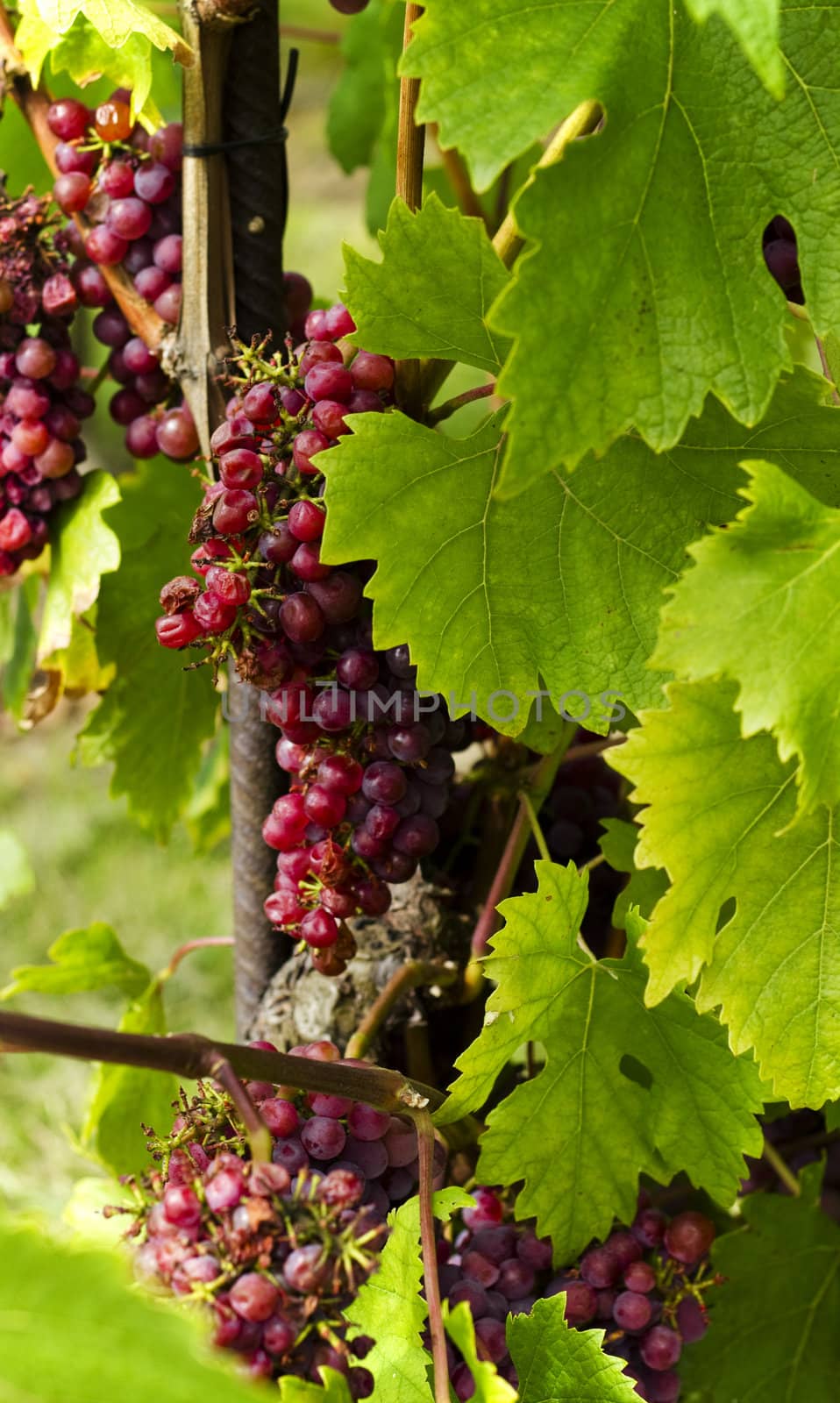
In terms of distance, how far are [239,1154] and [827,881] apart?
28 centimetres

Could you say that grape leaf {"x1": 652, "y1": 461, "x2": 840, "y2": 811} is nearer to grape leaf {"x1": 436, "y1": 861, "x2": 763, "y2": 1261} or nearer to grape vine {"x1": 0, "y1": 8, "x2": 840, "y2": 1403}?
grape vine {"x1": 0, "y1": 8, "x2": 840, "y2": 1403}

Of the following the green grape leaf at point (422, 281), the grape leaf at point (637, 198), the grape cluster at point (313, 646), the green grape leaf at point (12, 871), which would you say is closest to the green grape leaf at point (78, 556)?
the grape cluster at point (313, 646)

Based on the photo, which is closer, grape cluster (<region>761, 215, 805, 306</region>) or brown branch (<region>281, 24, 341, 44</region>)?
grape cluster (<region>761, 215, 805, 306</region>)

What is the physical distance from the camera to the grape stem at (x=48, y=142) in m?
0.76

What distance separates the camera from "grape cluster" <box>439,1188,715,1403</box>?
0.68 m

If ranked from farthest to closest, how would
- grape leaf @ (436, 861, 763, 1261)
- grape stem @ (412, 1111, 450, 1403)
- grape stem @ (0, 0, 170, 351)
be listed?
1. grape stem @ (0, 0, 170, 351)
2. grape leaf @ (436, 861, 763, 1261)
3. grape stem @ (412, 1111, 450, 1403)

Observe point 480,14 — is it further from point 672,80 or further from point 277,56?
point 277,56

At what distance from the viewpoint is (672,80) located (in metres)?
0.53

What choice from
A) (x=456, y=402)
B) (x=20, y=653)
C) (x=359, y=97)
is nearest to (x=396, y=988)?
(x=456, y=402)

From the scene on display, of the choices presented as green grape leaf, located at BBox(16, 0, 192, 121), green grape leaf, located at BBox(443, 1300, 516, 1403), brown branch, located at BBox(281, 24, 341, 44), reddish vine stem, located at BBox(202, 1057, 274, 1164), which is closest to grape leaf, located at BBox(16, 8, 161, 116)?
green grape leaf, located at BBox(16, 0, 192, 121)

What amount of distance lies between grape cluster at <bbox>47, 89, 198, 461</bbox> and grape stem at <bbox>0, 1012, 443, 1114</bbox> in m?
0.39

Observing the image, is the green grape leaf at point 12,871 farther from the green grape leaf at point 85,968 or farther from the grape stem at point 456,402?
the grape stem at point 456,402

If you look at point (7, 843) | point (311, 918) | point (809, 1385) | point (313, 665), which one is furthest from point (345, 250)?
point (7, 843)

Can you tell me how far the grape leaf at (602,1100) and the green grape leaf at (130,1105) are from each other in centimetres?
34
